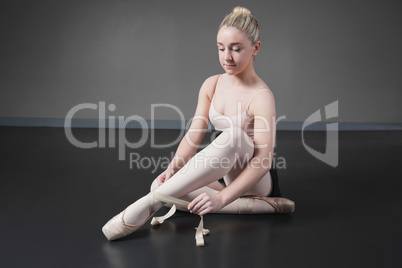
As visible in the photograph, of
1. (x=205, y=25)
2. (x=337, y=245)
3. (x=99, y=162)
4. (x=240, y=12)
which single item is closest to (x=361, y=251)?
(x=337, y=245)

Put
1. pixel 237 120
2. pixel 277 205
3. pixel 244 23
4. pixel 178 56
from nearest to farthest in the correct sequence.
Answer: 1. pixel 244 23
2. pixel 237 120
3. pixel 277 205
4. pixel 178 56

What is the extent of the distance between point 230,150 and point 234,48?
0.43 meters

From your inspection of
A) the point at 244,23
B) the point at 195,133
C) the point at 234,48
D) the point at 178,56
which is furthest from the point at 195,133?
the point at 178,56

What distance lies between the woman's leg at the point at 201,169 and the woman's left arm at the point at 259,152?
89mm

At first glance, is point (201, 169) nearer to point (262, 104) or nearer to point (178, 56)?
point (262, 104)

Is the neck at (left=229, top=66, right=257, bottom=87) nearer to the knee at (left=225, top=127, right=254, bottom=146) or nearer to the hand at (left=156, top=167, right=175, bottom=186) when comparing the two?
the knee at (left=225, top=127, right=254, bottom=146)

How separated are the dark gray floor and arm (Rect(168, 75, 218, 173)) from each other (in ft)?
0.89

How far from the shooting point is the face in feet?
6.10

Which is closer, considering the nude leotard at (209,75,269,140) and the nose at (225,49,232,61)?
the nose at (225,49,232,61)

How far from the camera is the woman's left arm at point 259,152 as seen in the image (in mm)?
1857

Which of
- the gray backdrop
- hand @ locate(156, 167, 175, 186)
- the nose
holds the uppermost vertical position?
the gray backdrop

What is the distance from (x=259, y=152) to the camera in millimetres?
1919

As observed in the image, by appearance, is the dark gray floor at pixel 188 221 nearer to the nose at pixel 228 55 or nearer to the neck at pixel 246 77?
the neck at pixel 246 77

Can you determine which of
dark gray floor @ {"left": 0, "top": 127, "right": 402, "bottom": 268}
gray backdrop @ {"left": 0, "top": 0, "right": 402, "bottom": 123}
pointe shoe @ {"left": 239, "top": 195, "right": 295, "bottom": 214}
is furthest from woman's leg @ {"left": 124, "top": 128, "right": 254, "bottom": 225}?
gray backdrop @ {"left": 0, "top": 0, "right": 402, "bottom": 123}
